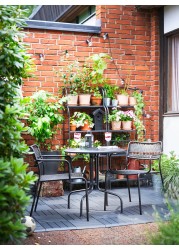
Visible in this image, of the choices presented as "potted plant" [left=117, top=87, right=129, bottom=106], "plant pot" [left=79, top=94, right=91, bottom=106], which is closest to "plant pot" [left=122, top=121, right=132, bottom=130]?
"potted plant" [left=117, top=87, right=129, bottom=106]

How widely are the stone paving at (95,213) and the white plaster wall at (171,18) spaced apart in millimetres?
2549

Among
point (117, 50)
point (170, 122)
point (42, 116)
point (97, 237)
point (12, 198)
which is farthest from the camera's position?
point (117, 50)

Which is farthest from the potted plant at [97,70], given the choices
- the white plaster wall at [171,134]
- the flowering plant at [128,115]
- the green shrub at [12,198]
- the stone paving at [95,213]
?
the green shrub at [12,198]

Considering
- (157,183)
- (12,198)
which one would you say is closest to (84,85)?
(157,183)

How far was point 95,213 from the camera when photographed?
4.55m

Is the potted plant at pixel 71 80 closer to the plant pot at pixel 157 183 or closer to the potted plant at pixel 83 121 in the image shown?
the potted plant at pixel 83 121

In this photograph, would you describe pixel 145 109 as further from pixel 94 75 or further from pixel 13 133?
pixel 13 133

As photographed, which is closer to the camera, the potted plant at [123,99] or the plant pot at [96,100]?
the plant pot at [96,100]

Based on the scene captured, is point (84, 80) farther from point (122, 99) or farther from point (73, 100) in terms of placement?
point (122, 99)

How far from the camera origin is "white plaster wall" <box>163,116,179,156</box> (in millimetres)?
6151

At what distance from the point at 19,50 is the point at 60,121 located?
2.69 meters

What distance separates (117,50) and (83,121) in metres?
1.34

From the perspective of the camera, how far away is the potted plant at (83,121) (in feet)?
19.6

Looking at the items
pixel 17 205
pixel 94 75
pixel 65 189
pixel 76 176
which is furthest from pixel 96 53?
pixel 17 205
